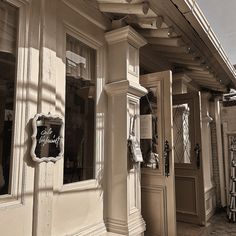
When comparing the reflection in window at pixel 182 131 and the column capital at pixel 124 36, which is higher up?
the column capital at pixel 124 36

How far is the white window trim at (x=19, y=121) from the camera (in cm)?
166

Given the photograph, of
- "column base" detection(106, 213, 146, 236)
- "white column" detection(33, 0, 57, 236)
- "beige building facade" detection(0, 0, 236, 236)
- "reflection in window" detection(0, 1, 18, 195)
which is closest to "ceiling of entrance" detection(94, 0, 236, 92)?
"beige building facade" detection(0, 0, 236, 236)

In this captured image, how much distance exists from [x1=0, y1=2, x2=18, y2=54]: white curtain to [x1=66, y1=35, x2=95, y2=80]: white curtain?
54 cm

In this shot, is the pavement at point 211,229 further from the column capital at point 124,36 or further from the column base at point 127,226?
the column capital at point 124,36

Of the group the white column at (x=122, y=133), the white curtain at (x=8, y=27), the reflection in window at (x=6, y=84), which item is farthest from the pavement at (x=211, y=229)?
the white curtain at (x=8, y=27)

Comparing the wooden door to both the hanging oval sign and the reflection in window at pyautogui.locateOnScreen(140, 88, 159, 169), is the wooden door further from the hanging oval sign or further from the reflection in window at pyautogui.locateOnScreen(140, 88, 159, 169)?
the hanging oval sign

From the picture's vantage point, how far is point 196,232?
3539mm

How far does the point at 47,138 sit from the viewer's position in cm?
183

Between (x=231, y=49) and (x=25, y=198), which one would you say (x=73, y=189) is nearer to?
(x=25, y=198)

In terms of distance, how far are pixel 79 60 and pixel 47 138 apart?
90 cm

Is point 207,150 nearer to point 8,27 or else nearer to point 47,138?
point 47,138

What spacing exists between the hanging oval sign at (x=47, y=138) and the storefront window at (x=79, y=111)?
0.20 metres

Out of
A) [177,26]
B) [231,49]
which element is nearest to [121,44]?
[177,26]

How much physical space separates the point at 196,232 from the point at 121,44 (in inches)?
111
